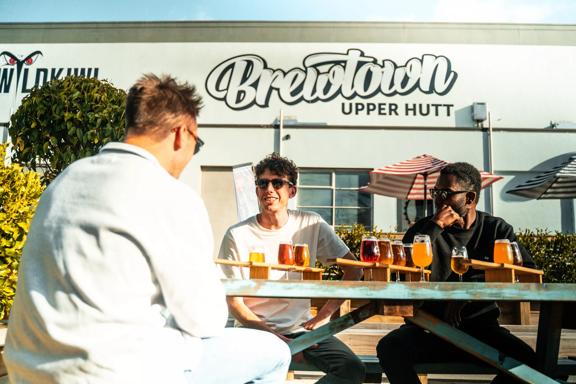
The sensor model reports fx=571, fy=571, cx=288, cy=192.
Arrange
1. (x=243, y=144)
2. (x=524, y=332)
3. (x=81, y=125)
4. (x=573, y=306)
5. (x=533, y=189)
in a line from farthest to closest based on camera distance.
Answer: (x=243, y=144) → (x=533, y=189) → (x=81, y=125) → (x=524, y=332) → (x=573, y=306)

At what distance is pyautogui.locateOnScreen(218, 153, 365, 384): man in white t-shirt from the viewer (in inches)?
118

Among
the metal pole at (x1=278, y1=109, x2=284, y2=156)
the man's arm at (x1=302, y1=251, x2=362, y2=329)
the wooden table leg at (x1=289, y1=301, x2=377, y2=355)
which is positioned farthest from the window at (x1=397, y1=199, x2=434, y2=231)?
the wooden table leg at (x1=289, y1=301, x2=377, y2=355)

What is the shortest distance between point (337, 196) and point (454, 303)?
24.9 ft

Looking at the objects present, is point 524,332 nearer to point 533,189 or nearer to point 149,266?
point 149,266

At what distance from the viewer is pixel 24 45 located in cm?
1146

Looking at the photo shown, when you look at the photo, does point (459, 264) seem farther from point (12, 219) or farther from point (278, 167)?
point (12, 219)

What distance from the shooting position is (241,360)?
67.2 inches

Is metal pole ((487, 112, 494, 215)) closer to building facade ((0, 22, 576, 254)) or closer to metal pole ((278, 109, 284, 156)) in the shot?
A: building facade ((0, 22, 576, 254))

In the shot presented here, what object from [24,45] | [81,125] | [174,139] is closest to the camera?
[174,139]

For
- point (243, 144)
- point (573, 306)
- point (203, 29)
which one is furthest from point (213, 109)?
point (573, 306)

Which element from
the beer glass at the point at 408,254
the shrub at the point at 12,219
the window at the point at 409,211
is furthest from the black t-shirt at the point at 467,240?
the window at the point at 409,211

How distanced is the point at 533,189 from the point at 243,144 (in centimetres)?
507

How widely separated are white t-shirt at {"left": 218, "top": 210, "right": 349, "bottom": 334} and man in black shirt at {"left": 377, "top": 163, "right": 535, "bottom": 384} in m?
0.48

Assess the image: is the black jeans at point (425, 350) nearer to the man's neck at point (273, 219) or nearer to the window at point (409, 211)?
the man's neck at point (273, 219)
